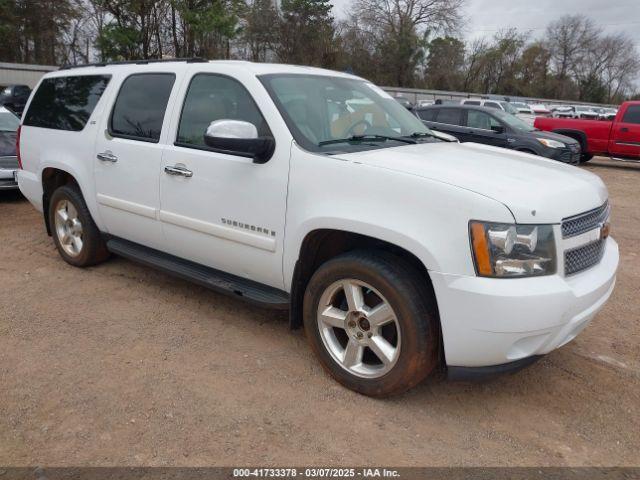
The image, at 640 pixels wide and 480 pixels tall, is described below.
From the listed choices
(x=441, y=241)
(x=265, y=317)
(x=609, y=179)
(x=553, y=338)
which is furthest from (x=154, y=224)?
(x=609, y=179)

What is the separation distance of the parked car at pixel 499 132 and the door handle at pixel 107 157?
8.68m

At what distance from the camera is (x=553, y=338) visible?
8.80 ft

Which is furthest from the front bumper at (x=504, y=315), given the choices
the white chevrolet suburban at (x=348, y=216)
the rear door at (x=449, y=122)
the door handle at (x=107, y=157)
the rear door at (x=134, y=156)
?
the rear door at (x=449, y=122)

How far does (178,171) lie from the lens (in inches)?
147

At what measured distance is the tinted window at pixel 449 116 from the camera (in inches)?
484

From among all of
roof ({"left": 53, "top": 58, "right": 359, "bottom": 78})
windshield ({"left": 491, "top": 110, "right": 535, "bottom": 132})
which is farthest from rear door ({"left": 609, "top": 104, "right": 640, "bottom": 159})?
roof ({"left": 53, "top": 58, "right": 359, "bottom": 78})

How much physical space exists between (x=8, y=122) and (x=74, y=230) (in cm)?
524

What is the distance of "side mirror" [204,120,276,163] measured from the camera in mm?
3088

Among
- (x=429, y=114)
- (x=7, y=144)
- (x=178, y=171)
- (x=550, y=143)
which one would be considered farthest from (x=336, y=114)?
(x=429, y=114)

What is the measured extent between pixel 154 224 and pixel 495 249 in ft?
8.43

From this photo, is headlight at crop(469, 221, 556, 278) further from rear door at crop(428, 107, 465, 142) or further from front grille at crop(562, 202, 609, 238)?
rear door at crop(428, 107, 465, 142)

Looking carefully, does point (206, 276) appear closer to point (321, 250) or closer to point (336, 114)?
point (321, 250)

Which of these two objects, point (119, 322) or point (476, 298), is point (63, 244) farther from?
point (476, 298)

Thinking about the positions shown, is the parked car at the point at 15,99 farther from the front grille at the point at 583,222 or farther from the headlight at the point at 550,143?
the front grille at the point at 583,222
